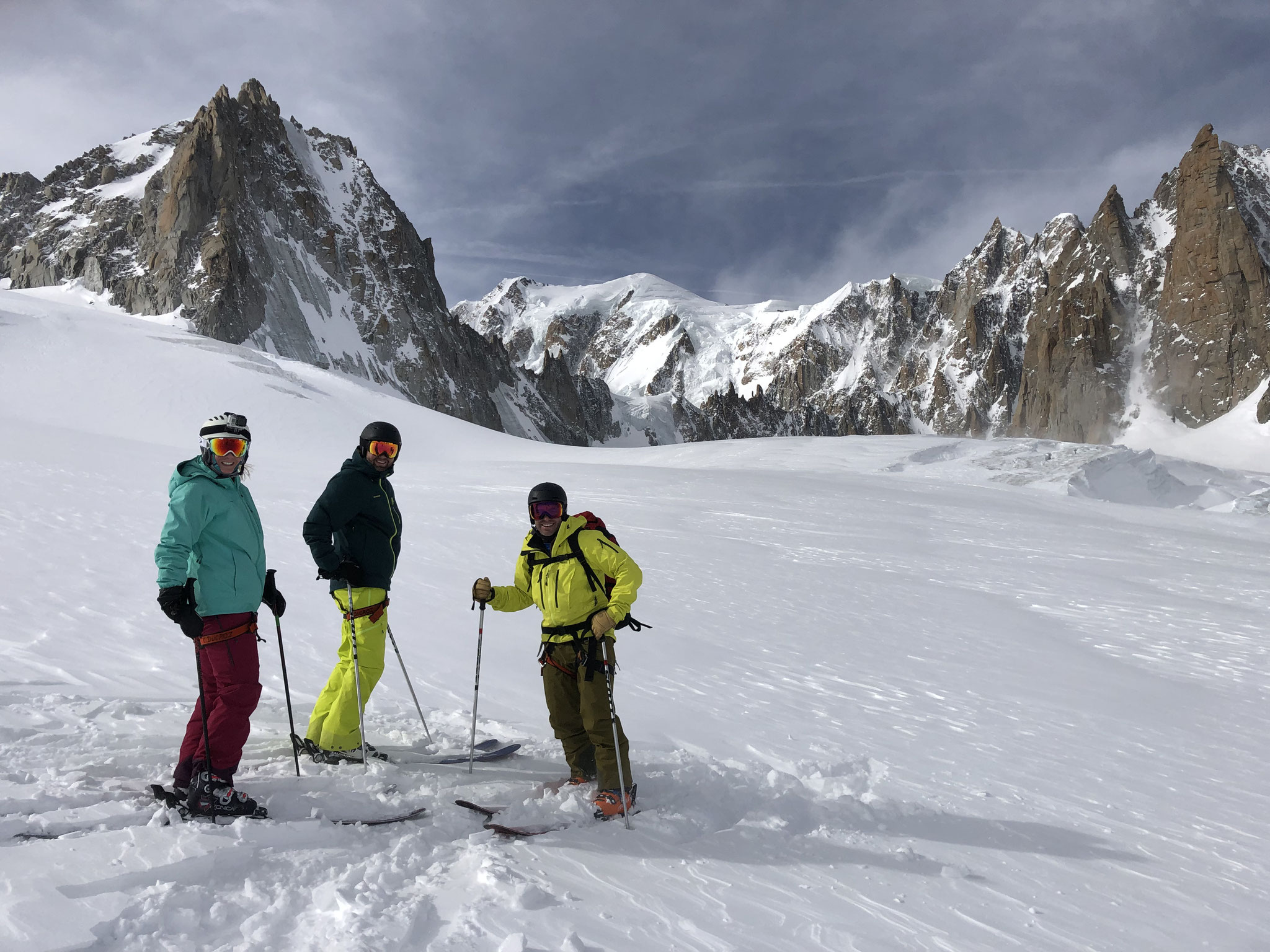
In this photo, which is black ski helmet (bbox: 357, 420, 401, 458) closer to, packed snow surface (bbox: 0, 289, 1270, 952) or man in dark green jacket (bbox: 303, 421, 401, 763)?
man in dark green jacket (bbox: 303, 421, 401, 763)

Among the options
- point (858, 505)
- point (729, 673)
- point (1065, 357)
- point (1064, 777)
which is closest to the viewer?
point (1064, 777)

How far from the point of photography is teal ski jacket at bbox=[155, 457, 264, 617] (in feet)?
12.3

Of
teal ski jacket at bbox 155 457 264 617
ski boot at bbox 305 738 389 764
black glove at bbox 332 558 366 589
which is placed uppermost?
teal ski jacket at bbox 155 457 264 617

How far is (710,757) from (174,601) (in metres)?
3.57

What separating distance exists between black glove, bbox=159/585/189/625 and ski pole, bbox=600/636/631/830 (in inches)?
84.1

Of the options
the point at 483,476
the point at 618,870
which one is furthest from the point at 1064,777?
the point at 483,476

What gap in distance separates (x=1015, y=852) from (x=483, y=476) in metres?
20.0

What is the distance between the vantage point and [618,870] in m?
3.57

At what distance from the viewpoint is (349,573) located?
15.2 ft

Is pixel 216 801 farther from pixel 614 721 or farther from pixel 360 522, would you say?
pixel 614 721

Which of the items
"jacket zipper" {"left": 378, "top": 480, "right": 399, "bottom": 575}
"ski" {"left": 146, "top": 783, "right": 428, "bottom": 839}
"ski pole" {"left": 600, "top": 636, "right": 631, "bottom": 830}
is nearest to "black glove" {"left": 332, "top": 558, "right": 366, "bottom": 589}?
"jacket zipper" {"left": 378, "top": 480, "right": 399, "bottom": 575}

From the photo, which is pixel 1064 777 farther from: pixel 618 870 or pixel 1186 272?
pixel 1186 272

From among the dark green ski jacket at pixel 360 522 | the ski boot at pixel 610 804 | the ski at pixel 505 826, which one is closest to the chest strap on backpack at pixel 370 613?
the dark green ski jacket at pixel 360 522

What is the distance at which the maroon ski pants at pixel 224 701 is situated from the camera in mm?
3814
